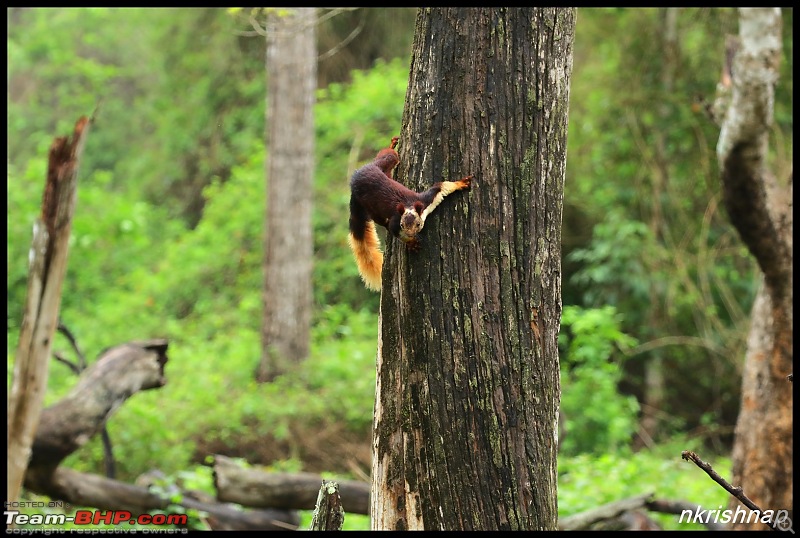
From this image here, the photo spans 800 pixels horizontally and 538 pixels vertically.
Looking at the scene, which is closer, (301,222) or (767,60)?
(767,60)

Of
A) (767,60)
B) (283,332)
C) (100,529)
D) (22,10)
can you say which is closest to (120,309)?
(283,332)

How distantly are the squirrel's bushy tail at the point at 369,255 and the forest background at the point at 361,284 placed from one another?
3.13m

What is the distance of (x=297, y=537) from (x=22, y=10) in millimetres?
19060

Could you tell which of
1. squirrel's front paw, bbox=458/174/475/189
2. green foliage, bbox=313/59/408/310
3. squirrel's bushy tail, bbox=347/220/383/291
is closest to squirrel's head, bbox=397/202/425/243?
squirrel's front paw, bbox=458/174/475/189

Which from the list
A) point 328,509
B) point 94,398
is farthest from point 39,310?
point 328,509

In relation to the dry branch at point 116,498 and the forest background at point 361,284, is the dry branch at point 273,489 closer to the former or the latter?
the dry branch at point 116,498

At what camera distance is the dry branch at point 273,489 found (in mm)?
A: 5055

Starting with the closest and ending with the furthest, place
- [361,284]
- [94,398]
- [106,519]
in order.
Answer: [94,398]
[106,519]
[361,284]

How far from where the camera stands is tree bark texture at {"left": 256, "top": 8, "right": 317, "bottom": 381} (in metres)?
9.12

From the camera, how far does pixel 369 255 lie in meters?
2.95

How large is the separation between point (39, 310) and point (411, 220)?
2725mm

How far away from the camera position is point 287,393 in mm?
8461

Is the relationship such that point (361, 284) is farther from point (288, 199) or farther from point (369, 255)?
point (369, 255)

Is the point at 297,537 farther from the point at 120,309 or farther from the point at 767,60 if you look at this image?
the point at 120,309
